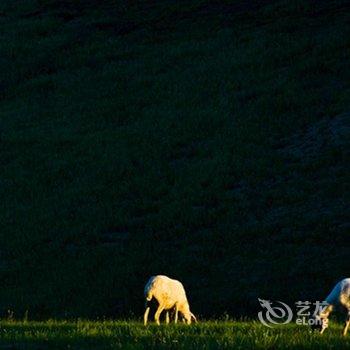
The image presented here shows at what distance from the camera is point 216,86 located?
4525cm

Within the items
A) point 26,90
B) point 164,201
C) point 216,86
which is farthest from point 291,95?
point 26,90

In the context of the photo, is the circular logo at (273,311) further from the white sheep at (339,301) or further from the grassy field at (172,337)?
the white sheep at (339,301)

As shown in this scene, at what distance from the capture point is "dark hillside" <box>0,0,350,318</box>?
78.5ft

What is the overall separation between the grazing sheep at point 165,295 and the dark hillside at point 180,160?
14.5 feet

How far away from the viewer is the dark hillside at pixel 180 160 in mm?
23922

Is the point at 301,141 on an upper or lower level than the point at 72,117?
lower


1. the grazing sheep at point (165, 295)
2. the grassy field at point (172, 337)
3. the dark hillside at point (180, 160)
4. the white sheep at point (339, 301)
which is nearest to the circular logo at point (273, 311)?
the dark hillside at point (180, 160)

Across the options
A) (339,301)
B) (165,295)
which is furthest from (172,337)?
(165,295)

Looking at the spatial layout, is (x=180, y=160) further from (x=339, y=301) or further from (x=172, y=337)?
(x=172, y=337)

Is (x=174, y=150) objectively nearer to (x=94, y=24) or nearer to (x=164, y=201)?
(x=164, y=201)

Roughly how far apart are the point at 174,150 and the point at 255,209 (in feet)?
29.5

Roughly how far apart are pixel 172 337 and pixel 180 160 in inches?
928

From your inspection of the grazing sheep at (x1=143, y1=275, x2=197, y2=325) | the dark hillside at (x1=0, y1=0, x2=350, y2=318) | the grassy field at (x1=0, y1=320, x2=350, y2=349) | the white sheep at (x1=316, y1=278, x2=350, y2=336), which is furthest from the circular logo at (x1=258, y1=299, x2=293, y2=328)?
the white sheep at (x1=316, y1=278, x2=350, y2=336)

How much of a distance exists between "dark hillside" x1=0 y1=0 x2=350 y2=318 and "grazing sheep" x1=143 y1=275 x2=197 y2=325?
14.5 ft
